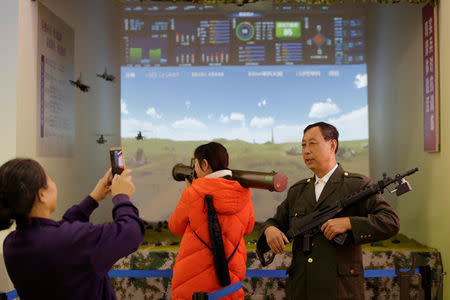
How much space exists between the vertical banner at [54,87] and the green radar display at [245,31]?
2242mm

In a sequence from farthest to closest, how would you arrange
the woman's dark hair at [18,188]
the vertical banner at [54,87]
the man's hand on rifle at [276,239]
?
the vertical banner at [54,87], the man's hand on rifle at [276,239], the woman's dark hair at [18,188]

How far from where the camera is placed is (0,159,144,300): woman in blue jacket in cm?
120

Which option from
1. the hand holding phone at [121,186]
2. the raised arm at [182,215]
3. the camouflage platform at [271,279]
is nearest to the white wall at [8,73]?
the camouflage platform at [271,279]

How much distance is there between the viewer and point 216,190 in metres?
2.08

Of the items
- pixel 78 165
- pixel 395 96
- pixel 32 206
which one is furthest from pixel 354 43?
pixel 32 206

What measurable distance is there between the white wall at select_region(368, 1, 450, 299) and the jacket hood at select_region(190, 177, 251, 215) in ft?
6.47

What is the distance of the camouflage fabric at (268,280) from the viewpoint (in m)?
3.34

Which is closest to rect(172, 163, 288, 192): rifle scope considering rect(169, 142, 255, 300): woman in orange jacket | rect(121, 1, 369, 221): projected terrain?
rect(169, 142, 255, 300): woman in orange jacket

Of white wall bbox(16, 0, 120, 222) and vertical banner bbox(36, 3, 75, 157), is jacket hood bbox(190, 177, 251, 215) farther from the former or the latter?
vertical banner bbox(36, 3, 75, 157)

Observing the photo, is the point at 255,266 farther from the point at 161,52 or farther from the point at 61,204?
the point at 161,52

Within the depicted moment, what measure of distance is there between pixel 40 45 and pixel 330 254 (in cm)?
290

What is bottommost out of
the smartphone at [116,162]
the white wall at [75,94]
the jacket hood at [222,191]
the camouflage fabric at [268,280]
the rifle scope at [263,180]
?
the camouflage fabric at [268,280]

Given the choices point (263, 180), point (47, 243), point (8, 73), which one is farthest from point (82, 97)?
point (47, 243)

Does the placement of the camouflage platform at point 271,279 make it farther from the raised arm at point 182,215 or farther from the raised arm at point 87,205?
the raised arm at point 87,205
